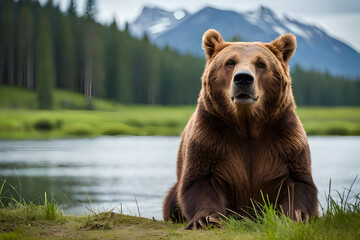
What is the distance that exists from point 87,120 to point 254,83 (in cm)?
4104

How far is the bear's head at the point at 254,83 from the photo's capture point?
14.6ft

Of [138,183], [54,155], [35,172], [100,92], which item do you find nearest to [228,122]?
[138,183]

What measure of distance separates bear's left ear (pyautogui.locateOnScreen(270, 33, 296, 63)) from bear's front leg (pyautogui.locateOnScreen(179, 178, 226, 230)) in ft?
5.22

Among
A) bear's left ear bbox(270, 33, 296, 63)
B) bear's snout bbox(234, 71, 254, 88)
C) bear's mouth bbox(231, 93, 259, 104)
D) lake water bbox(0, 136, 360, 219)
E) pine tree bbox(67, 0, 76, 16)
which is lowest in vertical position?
lake water bbox(0, 136, 360, 219)

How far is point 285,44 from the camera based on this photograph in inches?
200

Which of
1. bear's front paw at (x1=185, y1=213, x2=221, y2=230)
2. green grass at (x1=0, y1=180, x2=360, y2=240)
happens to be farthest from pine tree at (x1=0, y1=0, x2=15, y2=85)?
bear's front paw at (x1=185, y1=213, x2=221, y2=230)

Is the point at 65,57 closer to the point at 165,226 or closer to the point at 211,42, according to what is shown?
the point at 211,42

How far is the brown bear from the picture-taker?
4562mm

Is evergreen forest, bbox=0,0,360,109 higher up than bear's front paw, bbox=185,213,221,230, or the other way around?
evergreen forest, bbox=0,0,360,109

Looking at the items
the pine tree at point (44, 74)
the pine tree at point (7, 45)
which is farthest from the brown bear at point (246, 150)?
the pine tree at point (7, 45)

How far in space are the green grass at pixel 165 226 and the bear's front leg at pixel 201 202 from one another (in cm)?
17

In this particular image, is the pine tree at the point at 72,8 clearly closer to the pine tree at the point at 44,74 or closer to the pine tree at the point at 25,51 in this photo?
the pine tree at the point at 25,51

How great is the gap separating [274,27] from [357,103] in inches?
2170

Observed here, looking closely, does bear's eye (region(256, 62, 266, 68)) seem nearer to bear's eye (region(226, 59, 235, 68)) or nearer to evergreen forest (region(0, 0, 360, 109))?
bear's eye (region(226, 59, 235, 68))
